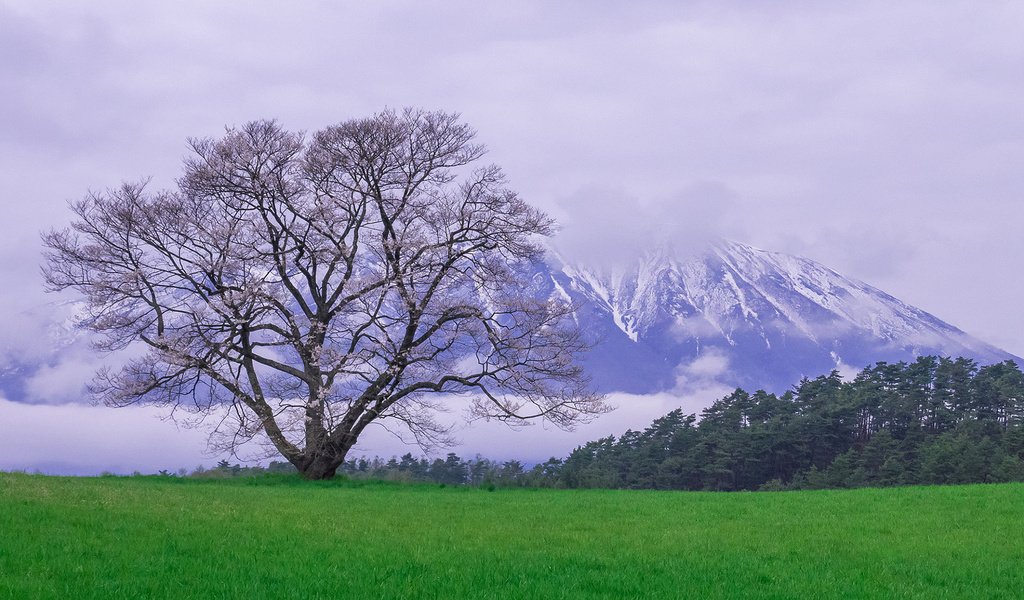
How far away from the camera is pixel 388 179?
1278 inches

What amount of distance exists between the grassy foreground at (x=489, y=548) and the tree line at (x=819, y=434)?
152ft

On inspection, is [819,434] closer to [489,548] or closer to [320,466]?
[320,466]

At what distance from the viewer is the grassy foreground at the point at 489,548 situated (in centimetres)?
1028

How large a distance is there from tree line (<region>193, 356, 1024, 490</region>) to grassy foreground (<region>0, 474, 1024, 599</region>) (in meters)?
46.3

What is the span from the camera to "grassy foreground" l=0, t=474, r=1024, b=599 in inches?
405

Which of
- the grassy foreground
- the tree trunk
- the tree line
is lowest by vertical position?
the grassy foreground

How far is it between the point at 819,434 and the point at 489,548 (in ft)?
210

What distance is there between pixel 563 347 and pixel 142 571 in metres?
21.3

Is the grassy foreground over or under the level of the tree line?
under

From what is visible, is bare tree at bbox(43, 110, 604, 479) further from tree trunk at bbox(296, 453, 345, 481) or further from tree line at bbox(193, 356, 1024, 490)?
tree line at bbox(193, 356, 1024, 490)

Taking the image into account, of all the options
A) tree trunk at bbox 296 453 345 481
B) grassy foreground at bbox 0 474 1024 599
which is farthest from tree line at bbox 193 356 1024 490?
grassy foreground at bbox 0 474 1024 599

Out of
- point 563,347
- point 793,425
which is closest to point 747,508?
point 563,347

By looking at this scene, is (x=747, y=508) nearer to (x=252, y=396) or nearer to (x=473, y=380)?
(x=473, y=380)

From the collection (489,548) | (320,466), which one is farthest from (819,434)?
(489,548)
